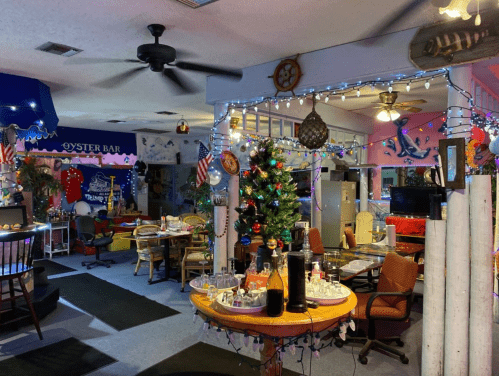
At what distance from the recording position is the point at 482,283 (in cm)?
314

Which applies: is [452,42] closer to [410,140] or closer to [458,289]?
[458,289]

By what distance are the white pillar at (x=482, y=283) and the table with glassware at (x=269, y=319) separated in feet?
4.28

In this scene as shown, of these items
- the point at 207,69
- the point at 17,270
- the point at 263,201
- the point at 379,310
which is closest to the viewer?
the point at 263,201

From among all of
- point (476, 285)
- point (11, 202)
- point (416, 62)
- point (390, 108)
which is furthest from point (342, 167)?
point (11, 202)

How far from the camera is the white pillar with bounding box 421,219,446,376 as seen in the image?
324 centimetres

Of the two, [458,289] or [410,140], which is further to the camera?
[410,140]

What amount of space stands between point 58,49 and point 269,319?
385cm

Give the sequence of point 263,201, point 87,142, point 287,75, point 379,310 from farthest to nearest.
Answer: point 87,142, point 287,75, point 379,310, point 263,201

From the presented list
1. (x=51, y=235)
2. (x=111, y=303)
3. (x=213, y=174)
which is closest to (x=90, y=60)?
(x=213, y=174)

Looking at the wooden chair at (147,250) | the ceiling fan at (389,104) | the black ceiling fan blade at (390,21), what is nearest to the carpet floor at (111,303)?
the wooden chair at (147,250)

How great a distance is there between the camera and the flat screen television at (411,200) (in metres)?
7.65

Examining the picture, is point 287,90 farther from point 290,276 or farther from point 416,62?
point 290,276

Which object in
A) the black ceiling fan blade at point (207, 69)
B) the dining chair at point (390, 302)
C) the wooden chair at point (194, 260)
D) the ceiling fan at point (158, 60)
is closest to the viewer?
the ceiling fan at point (158, 60)

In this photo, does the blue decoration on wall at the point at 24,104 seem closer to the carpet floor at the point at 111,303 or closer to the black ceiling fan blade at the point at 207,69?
the black ceiling fan blade at the point at 207,69
